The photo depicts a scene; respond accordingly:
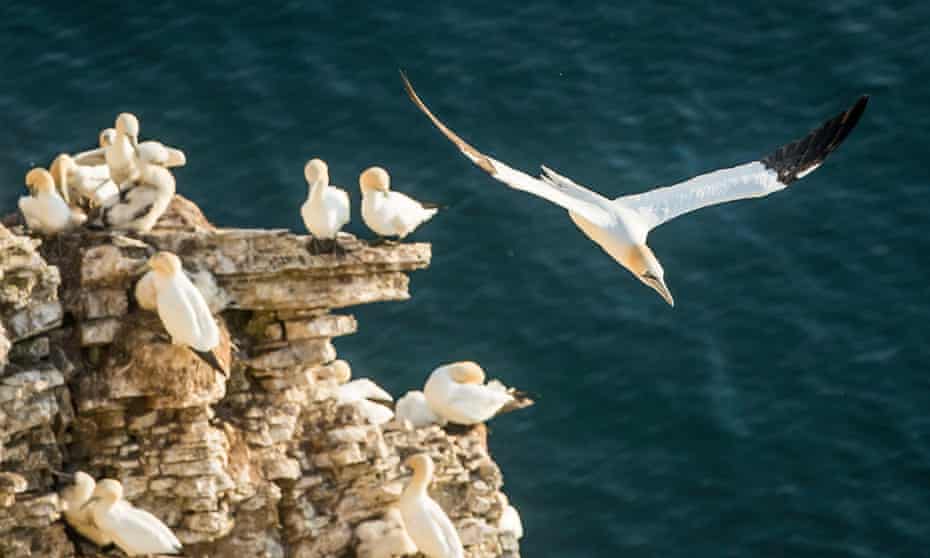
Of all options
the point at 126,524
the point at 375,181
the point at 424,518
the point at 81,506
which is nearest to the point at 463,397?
the point at 424,518

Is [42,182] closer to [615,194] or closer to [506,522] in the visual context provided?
[506,522]

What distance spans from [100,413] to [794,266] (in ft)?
35.2

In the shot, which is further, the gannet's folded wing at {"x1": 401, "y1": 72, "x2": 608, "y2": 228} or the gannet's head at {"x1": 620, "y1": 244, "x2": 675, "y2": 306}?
the gannet's head at {"x1": 620, "y1": 244, "x2": 675, "y2": 306}

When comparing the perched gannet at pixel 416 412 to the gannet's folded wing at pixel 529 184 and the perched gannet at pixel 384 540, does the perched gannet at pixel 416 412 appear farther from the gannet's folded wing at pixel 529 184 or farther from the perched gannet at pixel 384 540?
the gannet's folded wing at pixel 529 184

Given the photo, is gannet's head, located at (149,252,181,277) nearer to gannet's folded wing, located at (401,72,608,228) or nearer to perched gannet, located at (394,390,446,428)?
gannet's folded wing, located at (401,72,608,228)

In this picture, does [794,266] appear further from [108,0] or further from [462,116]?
[108,0]

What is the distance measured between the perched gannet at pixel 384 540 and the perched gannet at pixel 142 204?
3042mm

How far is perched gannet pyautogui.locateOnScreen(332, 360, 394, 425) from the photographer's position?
18797 millimetres

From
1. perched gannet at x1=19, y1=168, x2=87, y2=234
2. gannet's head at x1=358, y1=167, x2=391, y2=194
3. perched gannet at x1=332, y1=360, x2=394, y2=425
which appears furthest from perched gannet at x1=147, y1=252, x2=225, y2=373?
gannet's head at x1=358, y1=167, x2=391, y2=194

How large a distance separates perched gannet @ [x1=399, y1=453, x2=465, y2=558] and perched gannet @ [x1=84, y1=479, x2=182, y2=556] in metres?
2.21

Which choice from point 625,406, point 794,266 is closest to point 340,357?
point 625,406

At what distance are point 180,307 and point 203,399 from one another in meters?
0.96

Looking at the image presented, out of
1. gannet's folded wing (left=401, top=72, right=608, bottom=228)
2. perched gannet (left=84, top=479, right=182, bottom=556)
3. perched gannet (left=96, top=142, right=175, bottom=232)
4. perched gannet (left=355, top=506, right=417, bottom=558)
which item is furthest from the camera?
perched gannet (left=355, top=506, right=417, bottom=558)

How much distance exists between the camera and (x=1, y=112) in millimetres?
26125
